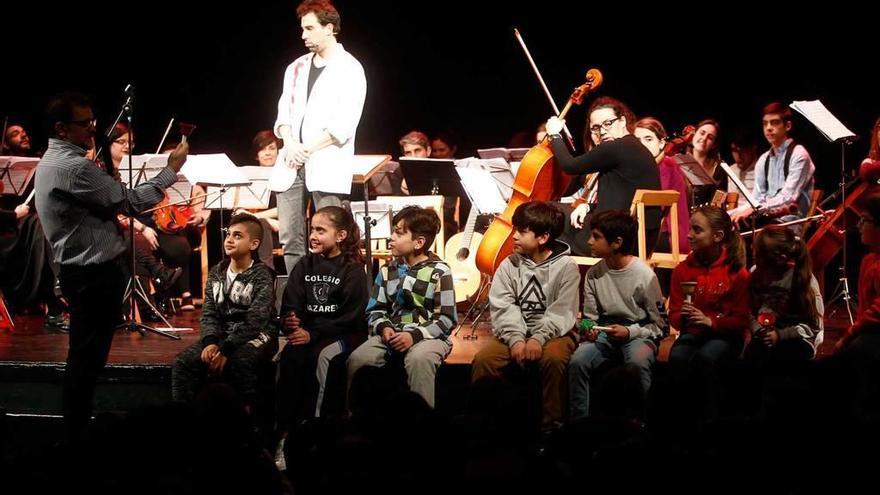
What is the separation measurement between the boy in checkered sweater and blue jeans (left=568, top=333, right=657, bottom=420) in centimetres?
58

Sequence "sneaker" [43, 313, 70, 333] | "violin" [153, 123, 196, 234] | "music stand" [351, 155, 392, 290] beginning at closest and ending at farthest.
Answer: "music stand" [351, 155, 392, 290] < "sneaker" [43, 313, 70, 333] < "violin" [153, 123, 196, 234]

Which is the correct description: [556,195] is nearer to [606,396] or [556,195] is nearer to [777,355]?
[777,355]

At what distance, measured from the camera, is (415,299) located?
181 inches

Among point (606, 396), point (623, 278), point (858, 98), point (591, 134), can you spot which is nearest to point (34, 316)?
point (591, 134)

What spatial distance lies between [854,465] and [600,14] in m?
5.99

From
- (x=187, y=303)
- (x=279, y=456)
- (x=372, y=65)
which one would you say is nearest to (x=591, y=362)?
(x=279, y=456)

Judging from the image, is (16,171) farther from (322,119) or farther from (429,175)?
(429,175)

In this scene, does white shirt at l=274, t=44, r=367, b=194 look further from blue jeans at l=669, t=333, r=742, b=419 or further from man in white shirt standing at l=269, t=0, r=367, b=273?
blue jeans at l=669, t=333, r=742, b=419

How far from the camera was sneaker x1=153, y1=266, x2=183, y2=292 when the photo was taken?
6.95 metres

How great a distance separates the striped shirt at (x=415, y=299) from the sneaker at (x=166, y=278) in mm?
2733

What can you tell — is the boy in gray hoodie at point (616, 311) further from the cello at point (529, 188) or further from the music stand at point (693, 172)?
the music stand at point (693, 172)

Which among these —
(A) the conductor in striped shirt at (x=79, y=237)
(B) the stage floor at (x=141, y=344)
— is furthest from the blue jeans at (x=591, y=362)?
(A) the conductor in striped shirt at (x=79, y=237)

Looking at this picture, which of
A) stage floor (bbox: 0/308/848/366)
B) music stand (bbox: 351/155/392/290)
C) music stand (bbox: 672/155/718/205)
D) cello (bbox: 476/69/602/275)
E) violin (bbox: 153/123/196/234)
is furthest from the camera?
violin (bbox: 153/123/196/234)

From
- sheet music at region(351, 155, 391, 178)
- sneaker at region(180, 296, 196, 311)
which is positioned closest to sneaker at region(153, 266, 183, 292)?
sneaker at region(180, 296, 196, 311)
